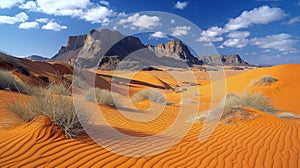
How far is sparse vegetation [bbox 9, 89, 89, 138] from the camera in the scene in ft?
15.7

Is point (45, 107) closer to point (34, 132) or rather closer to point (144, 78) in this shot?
point (34, 132)

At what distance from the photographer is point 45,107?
493 centimetres

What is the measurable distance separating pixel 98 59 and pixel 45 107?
45.2 meters

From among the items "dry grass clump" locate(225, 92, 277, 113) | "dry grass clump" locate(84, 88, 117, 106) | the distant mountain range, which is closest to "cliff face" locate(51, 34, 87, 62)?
the distant mountain range

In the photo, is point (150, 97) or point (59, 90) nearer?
point (59, 90)

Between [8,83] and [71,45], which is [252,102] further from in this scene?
[71,45]

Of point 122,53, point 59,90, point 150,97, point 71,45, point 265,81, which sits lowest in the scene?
point 150,97

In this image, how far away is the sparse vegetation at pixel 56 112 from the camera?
15.7 ft

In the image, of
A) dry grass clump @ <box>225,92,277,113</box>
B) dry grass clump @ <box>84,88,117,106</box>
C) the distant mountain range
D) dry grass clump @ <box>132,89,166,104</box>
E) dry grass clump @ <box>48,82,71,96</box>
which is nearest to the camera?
dry grass clump @ <box>48,82,71,96</box>

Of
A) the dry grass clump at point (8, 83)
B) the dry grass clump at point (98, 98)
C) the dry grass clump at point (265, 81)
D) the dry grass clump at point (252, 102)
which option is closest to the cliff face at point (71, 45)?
the dry grass clump at point (265, 81)

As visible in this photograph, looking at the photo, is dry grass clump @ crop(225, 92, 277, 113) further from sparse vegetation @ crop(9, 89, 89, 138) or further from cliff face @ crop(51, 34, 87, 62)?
cliff face @ crop(51, 34, 87, 62)

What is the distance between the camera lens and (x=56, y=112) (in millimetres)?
4828

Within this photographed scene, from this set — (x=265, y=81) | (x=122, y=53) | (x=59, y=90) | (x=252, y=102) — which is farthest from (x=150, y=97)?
(x=122, y=53)

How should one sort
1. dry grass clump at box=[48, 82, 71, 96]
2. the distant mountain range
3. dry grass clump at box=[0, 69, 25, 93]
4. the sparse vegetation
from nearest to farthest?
the sparse vegetation → dry grass clump at box=[48, 82, 71, 96] → dry grass clump at box=[0, 69, 25, 93] → the distant mountain range
